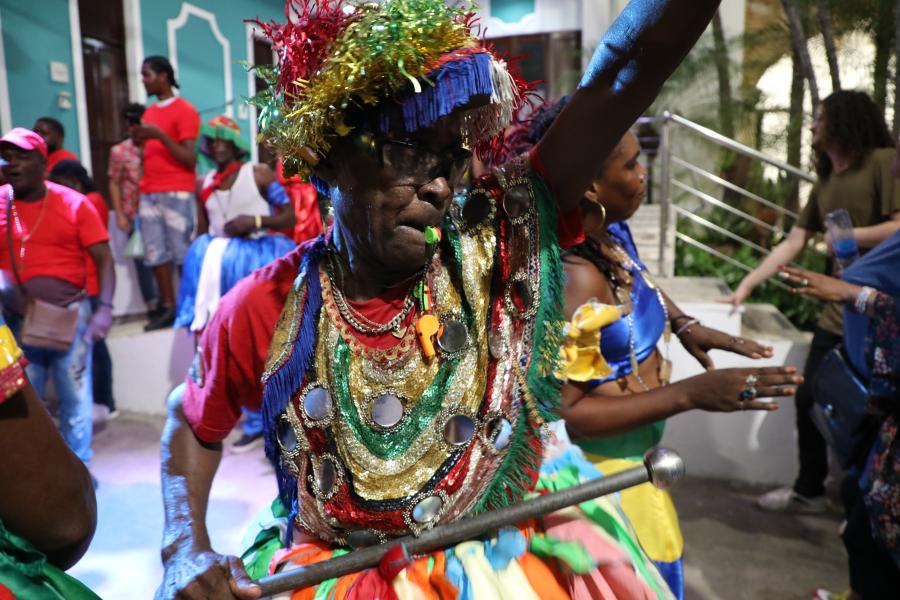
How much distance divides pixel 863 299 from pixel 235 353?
2.17 meters

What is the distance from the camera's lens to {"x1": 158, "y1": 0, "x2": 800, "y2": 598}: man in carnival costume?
1235mm

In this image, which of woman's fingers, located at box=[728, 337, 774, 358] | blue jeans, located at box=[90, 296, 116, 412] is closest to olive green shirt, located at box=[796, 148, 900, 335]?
woman's fingers, located at box=[728, 337, 774, 358]

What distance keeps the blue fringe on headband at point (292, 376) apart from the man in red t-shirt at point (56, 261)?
8.35ft

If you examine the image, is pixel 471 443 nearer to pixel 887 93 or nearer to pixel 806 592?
pixel 806 592

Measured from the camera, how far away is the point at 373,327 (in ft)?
4.64

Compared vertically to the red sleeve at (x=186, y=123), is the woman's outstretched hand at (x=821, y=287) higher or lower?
lower

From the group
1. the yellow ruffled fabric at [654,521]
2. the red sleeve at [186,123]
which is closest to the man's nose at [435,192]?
the yellow ruffled fabric at [654,521]

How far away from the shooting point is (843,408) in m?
2.85

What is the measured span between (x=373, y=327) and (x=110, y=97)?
730 centimetres

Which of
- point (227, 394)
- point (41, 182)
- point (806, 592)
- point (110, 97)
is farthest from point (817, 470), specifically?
point (110, 97)

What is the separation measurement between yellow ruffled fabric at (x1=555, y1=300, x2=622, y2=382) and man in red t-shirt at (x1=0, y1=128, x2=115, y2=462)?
2732 mm

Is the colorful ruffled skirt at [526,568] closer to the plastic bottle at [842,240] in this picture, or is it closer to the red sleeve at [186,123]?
the plastic bottle at [842,240]

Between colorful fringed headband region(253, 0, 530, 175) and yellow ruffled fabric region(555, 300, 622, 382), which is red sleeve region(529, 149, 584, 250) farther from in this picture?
yellow ruffled fabric region(555, 300, 622, 382)

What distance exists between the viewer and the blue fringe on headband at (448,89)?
3.97ft
